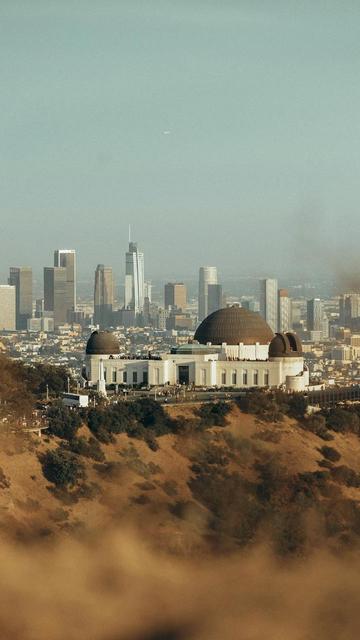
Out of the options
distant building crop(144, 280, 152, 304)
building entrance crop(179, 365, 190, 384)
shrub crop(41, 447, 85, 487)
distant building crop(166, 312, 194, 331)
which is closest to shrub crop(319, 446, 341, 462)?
shrub crop(41, 447, 85, 487)

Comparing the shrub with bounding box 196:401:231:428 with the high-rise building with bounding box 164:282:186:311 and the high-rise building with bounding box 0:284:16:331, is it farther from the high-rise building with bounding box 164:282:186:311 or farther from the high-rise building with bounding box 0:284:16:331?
the high-rise building with bounding box 0:284:16:331

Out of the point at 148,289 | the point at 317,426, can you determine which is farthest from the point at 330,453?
the point at 148,289

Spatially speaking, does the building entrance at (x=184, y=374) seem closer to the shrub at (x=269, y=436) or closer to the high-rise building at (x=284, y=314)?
the shrub at (x=269, y=436)

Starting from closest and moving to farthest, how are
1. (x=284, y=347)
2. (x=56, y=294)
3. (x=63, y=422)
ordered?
(x=63, y=422)
(x=284, y=347)
(x=56, y=294)

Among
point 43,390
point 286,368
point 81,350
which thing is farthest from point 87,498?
point 81,350

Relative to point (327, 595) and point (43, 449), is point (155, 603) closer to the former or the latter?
point (327, 595)

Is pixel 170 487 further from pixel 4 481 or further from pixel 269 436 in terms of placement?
pixel 269 436

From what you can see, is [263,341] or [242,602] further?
[263,341]
